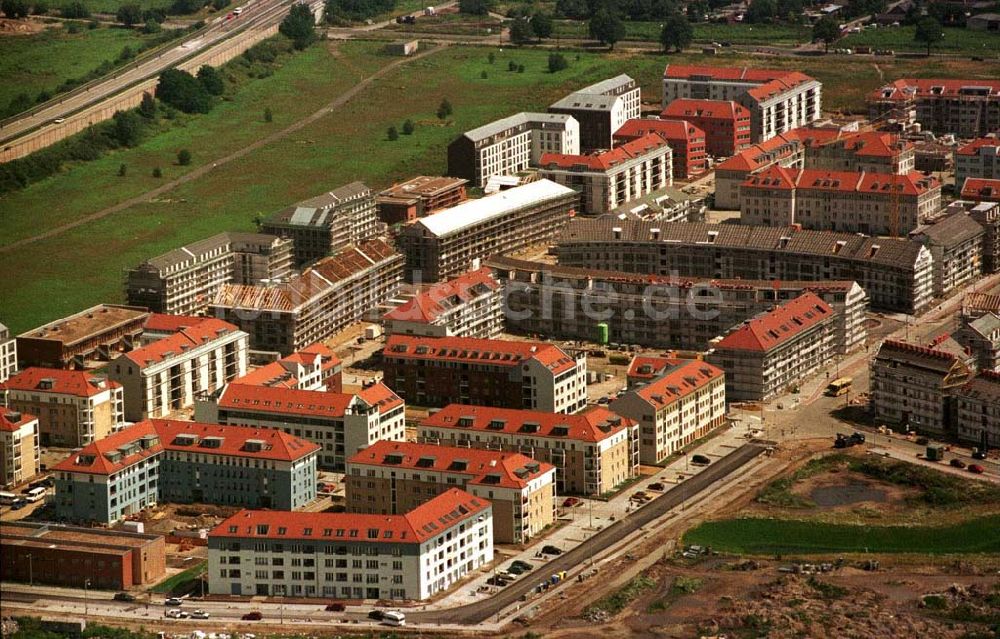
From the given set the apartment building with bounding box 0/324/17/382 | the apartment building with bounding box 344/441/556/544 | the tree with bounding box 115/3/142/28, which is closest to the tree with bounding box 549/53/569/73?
the tree with bounding box 115/3/142/28

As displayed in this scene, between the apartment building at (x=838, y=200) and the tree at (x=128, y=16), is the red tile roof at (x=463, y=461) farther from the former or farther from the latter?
the tree at (x=128, y=16)

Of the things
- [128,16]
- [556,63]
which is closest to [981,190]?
[556,63]

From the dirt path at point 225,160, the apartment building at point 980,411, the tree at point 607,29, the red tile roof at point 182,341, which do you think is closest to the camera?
the apartment building at point 980,411

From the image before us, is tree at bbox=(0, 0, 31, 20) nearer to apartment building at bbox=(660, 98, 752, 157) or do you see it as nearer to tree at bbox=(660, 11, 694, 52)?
tree at bbox=(660, 11, 694, 52)

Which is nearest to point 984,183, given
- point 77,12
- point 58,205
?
point 58,205

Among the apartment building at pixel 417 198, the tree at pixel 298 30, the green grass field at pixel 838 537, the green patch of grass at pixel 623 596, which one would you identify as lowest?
the green grass field at pixel 838 537

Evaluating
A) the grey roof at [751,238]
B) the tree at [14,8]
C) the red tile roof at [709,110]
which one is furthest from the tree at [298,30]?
the grey roof at [751,238]

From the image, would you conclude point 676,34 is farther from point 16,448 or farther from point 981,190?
point 16,448
